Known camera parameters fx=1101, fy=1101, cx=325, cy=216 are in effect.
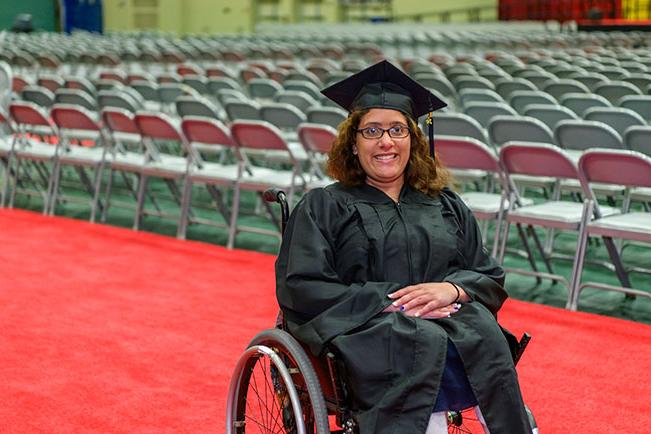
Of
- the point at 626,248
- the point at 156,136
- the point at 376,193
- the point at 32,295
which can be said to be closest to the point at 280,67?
the point at 156,136

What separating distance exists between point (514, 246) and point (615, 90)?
2.39m

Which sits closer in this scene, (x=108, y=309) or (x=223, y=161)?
(x=108, y=309)

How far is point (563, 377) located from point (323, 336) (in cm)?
200

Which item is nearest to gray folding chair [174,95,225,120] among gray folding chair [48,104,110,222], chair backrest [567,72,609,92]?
gray folding chair [48,104,110,222]

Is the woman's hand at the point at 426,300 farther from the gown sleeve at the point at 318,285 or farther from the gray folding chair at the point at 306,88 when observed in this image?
the gray folding chair at the point at 306,88

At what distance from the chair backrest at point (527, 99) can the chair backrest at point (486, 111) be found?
1.82 ft

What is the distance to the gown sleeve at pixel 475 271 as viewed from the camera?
3.29m

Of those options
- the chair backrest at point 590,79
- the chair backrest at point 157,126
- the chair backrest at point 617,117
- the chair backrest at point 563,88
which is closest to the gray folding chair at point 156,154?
the chair backrest at point 157,126

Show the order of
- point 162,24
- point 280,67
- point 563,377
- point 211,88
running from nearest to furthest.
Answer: point 563,377
point 211,88
point 280,67
point 162,24

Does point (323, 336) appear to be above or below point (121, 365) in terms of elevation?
above

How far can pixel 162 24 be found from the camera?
3359cm

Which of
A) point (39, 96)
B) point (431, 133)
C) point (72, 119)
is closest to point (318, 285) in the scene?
point (431, 133)

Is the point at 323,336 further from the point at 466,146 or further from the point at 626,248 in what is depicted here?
the point at 626,248

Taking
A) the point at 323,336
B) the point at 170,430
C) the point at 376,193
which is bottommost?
the point at 170,430
